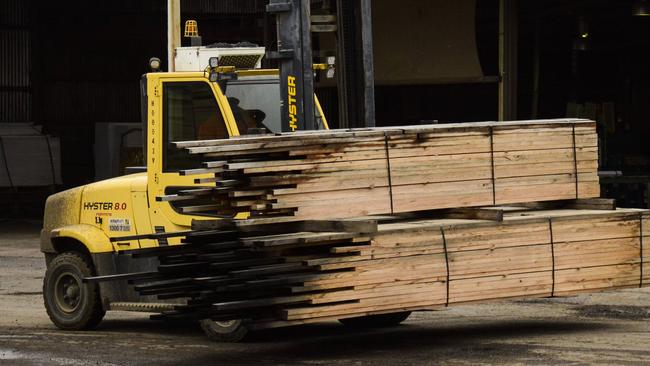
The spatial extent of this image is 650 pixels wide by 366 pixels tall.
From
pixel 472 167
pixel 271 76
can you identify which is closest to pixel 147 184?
pixel 271 76

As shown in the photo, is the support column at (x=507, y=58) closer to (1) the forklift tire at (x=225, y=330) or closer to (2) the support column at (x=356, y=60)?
(2) the support column at (x=356, y=60)

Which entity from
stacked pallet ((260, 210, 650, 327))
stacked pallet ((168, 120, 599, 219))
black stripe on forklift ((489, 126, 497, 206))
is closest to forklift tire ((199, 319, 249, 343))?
stacked pallet ((168, 120, 599, 219))

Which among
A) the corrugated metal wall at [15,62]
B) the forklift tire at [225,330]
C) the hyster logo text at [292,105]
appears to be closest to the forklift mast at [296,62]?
the hyster logo text at [292,105]

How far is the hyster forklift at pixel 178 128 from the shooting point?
37.1ft

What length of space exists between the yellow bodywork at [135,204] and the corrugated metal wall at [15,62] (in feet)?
55.9

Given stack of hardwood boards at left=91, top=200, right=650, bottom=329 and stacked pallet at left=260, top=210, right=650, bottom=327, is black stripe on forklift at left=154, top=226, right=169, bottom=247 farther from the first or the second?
stacked pallet at left=260, top=210, right=650, bottom=327

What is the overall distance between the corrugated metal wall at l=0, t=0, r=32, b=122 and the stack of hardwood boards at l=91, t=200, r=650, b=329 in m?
19.4

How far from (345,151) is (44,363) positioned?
9.49 feet

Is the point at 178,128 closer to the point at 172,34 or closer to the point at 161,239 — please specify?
the point at 161,239

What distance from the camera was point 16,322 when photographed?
1331 centimetres

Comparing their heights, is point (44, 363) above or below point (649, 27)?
below

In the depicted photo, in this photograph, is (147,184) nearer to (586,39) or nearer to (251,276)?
(251,276)

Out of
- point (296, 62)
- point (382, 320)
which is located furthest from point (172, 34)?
point (382, 320)

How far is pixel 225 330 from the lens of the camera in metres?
11.1
